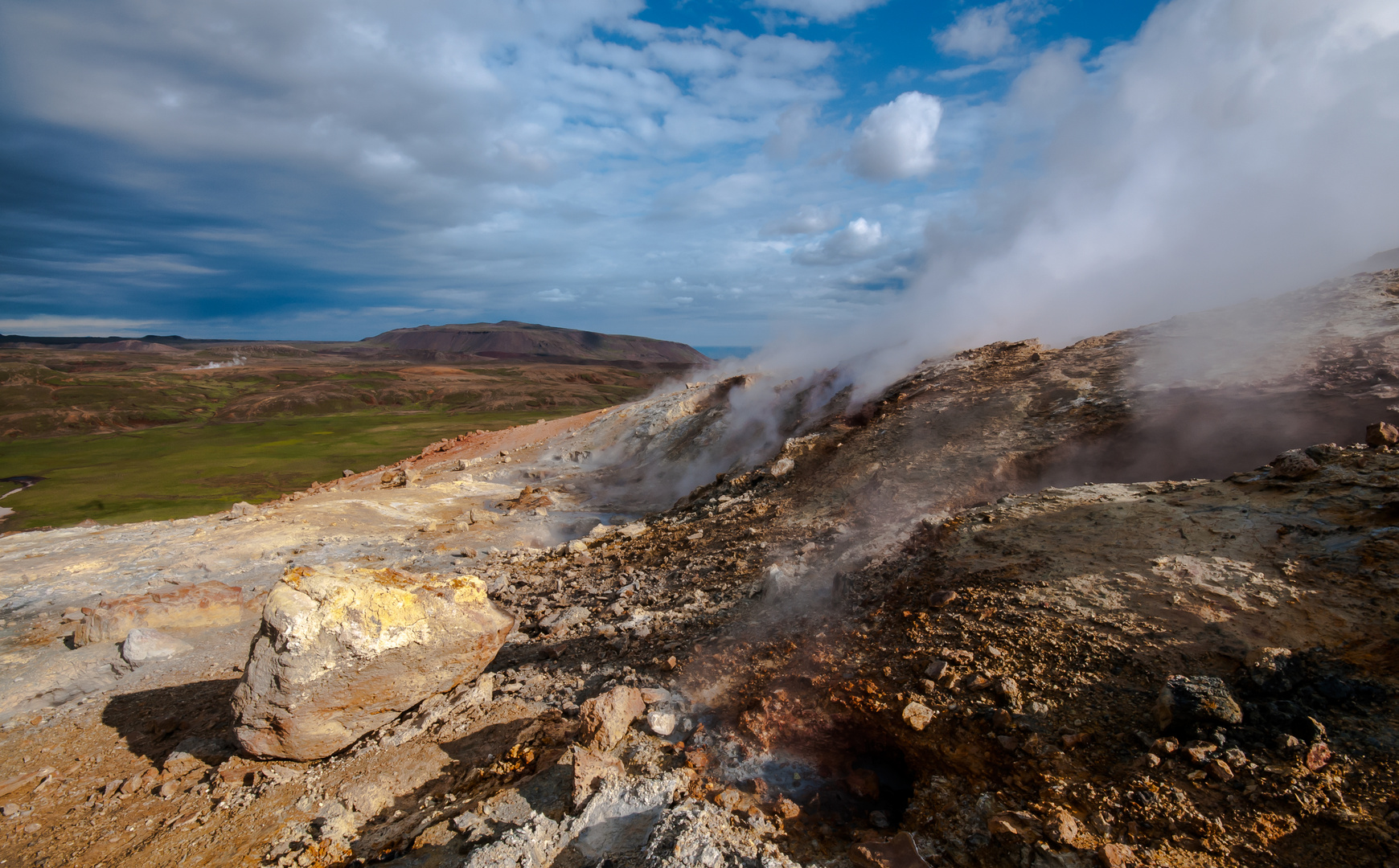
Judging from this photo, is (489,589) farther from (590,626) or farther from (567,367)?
(567,367)

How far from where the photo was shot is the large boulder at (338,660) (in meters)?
4.73

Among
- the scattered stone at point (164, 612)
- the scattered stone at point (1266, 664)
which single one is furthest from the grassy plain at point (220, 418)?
the scattered stone at point (1266, 664)

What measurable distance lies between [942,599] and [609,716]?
10.2ft

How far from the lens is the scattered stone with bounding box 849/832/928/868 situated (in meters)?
3.12

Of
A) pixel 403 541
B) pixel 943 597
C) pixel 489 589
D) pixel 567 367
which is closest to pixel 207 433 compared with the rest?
pixel 403 541

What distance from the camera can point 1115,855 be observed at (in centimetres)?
282

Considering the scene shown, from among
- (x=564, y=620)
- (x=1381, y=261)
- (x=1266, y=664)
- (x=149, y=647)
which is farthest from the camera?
(x=1381, y=261)

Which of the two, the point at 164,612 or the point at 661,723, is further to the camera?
the point at 164,612

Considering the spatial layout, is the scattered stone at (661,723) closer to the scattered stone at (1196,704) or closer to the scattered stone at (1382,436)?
the scattered stone at (1196,704)

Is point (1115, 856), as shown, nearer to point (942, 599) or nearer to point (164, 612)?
point (942, 599)

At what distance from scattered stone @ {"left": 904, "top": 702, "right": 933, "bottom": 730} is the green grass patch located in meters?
27.0

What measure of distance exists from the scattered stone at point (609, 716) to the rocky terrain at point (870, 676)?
0.07ft

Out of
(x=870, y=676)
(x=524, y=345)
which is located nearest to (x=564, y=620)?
(x=870, y=676)

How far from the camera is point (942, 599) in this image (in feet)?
17.2
